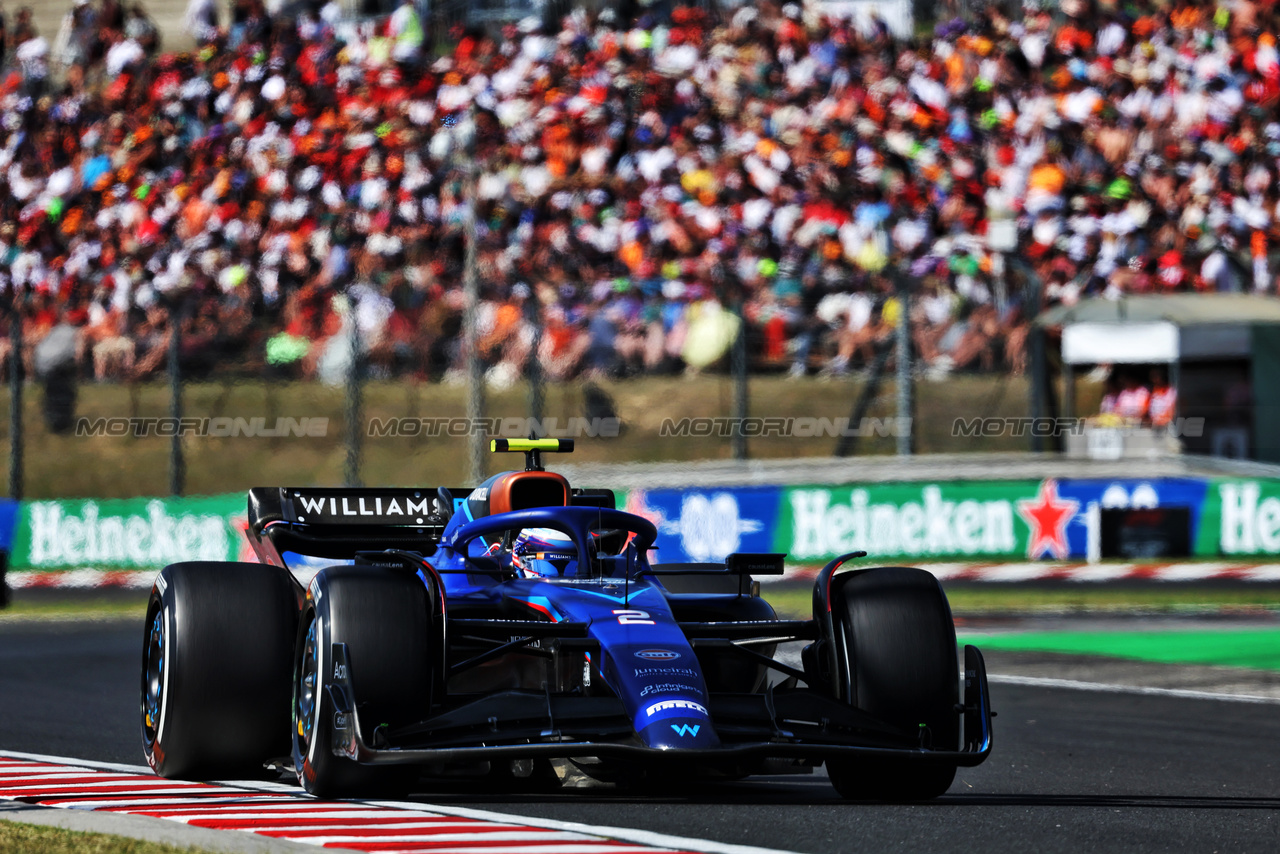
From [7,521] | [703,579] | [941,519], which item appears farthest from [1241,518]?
[7,521]

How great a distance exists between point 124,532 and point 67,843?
577 inches

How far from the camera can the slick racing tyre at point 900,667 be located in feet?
19.9

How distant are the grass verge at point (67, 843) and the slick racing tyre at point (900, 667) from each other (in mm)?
2267

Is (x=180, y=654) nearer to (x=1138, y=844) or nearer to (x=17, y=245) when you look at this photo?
(x=1138, y=844)

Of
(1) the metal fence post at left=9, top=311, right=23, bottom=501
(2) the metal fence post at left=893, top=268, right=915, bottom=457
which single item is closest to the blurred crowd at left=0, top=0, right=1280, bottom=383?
(2) the metal fence post at left=893, top=268, right=915, bottom=457

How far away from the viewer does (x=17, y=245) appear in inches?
1003

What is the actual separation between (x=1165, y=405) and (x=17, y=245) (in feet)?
51.6

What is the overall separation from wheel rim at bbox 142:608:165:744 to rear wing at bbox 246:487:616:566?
30.9 inches

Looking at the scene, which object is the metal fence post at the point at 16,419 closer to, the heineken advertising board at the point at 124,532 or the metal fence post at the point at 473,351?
the heineken advertising board at the point at 124,532

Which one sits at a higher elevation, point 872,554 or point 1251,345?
point 1251,345

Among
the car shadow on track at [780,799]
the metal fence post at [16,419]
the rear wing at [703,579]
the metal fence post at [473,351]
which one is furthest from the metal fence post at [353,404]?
the car shadow on track at [780,799]

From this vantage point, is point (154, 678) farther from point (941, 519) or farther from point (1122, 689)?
point (941, 519)

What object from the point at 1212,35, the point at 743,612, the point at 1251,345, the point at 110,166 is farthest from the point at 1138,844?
the point at 110,166

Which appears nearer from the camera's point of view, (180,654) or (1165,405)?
(180,654)
